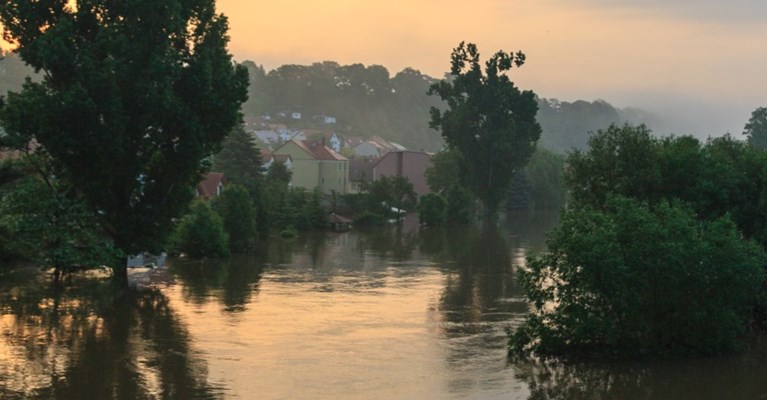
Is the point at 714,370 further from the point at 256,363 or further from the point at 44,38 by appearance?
the point at 44,38

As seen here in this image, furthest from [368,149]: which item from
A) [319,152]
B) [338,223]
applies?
[338,223]

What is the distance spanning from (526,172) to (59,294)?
96.2 m

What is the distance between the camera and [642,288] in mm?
25688

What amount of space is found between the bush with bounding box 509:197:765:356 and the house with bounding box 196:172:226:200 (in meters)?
47.2

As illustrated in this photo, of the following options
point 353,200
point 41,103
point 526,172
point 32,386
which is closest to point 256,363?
point 32,386

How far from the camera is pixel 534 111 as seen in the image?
92.2m

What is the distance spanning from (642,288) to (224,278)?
2554 cm

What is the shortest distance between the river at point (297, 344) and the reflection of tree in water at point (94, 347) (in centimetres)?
6

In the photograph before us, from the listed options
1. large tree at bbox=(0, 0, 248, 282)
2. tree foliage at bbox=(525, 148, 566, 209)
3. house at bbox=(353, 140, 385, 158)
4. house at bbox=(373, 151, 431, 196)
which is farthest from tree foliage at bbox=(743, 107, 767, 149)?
large tree at bbox=(0, 0, 248, 282)

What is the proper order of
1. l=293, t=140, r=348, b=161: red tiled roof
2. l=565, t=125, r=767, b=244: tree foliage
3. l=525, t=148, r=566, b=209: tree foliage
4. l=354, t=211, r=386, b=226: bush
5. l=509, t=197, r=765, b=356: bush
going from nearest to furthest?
l=509, t=197, r=765, b=356: bush, l=565, t=125, r=767, b=244: tree foliage, l=354, t=211, r=386, b=226: bush, l=293, t=140, r=348, b=161: red tiled roof, l=525, t=148, r=566, b=209: tree foliage

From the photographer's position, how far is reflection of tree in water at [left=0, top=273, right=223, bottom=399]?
2261 cm

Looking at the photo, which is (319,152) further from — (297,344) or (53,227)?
(297,344)

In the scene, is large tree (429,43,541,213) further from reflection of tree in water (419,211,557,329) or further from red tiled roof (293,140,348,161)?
red tiled roof (293,140,348,161)

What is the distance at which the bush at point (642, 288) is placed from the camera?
25.5 m
